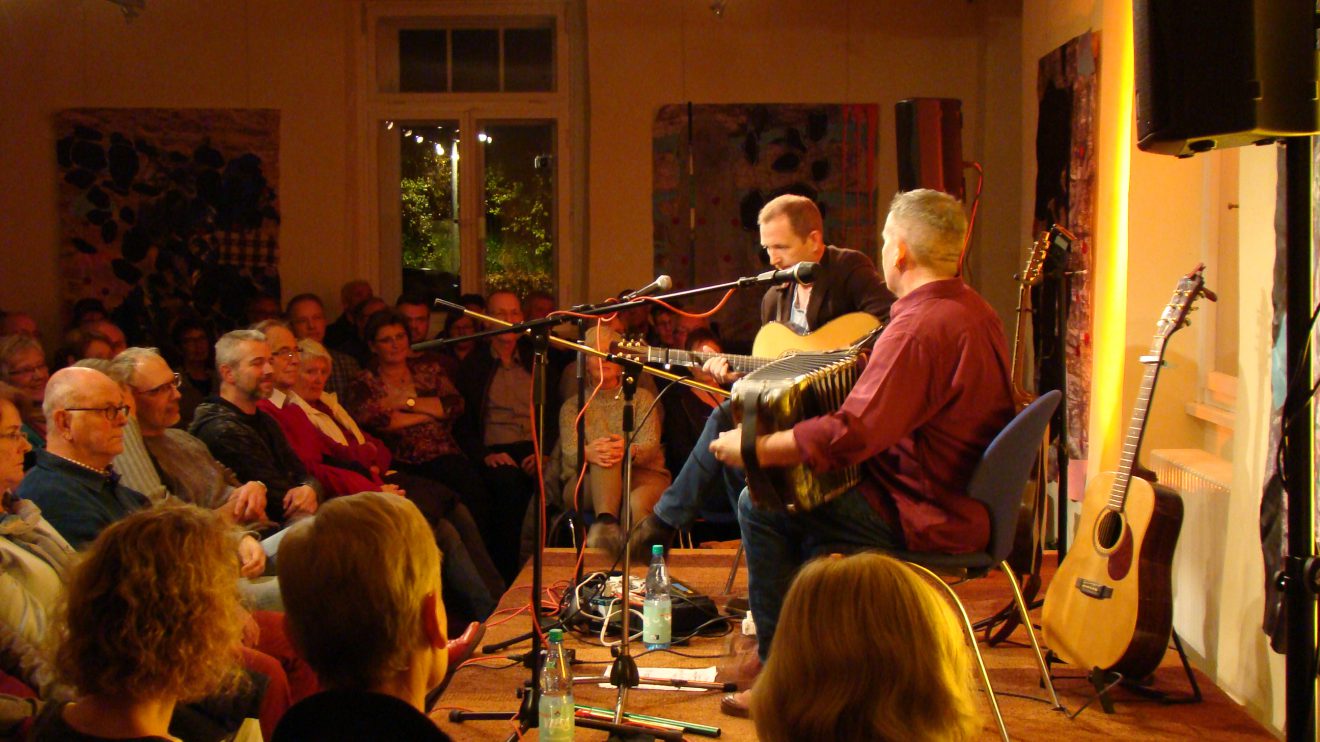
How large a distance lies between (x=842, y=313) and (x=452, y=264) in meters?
3.70

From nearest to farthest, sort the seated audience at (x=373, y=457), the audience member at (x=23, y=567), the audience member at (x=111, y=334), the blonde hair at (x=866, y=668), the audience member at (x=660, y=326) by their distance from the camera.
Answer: the blonde hair at (x=866, y=668)
the audience member at (x=23, y=567)
the seated audience at (x=373, y=457)
the audience member at (x=111, y=334)
the audience member at (x=660, y=326)

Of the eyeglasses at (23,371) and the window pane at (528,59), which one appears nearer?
the eyeglasses at (23,371)

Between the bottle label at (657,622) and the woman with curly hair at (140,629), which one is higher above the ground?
the woman with curly hair at (140,629)

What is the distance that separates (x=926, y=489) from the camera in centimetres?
269

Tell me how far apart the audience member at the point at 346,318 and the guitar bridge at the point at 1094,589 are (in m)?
3.97

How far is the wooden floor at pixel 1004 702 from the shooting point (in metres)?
2.94

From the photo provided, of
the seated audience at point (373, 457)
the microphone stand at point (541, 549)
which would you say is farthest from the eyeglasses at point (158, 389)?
the microphone stand at point (541, 549)

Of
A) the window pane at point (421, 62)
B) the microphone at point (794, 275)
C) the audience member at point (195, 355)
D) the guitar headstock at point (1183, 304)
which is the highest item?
the window pane at point (421, 62)

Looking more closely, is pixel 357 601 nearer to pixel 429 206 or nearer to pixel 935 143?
pixel 935 143

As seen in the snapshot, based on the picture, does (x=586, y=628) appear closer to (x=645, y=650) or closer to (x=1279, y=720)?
(x=645, y=650)

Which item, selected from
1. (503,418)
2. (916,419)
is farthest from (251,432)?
(916,419)

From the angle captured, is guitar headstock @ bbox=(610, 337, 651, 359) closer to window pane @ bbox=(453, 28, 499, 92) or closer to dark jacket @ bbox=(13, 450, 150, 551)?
dark jacket @ bbox=(13, 450, 150, 551)

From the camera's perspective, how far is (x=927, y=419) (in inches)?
105

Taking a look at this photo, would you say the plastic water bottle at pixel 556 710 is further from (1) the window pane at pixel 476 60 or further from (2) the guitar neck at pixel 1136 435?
(1) the window pane at pixel 476 60
